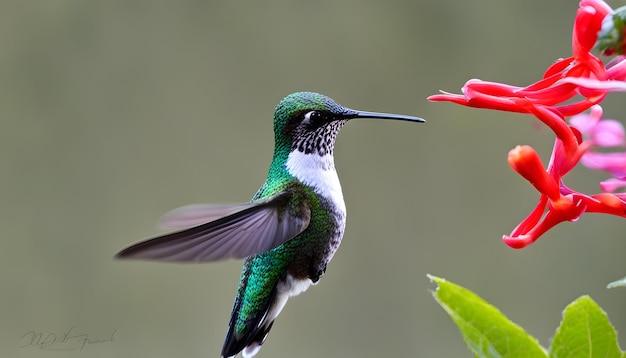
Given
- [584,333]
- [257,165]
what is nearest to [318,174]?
[584,333]

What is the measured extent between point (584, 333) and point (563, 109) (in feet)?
0.67

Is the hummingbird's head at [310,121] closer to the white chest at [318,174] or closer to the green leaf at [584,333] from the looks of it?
the white chest at [318,174]

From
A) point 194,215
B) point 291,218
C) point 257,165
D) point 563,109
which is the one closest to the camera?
point 563,109

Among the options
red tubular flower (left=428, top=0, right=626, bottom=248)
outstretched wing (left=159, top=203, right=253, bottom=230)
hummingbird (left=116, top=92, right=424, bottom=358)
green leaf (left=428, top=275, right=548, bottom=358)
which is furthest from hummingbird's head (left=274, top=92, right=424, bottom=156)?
green leaf (left=428, top=275, right=548, bottom=358)

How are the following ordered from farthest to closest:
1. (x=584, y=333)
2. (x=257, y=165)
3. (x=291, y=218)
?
(x=257, y=165) < (x=291, y=218) < (x=584, y=333)

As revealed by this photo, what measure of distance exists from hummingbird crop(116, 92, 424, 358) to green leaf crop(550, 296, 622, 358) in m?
0.37

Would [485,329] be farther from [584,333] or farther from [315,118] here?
[315,118]

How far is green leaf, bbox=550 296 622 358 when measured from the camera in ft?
1.70

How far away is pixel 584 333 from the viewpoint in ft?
1.71

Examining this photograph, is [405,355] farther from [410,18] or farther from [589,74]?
[589,74]

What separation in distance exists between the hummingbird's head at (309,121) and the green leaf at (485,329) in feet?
1.35

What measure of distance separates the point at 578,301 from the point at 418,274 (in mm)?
2113

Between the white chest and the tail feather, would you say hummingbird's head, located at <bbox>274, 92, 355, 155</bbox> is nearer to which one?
the white chest

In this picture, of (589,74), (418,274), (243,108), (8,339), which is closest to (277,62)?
(243,108)
